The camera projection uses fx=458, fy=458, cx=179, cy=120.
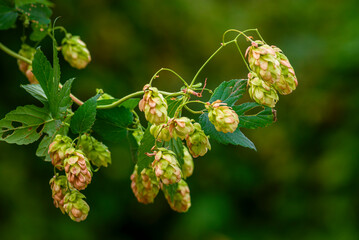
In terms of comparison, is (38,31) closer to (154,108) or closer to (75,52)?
(75,52)

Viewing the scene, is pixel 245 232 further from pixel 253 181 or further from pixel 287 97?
pixel 287 97

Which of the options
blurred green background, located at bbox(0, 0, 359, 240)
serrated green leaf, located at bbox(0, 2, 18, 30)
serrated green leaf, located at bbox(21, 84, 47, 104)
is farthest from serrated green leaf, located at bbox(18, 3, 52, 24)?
blurred green background, located at bbox(0, 0, 359, 240)

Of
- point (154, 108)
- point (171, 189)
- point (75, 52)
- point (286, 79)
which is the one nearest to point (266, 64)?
point (286, 79)

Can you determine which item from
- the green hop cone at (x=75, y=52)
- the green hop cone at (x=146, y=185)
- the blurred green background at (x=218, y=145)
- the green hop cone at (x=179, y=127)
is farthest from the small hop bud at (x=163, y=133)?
the blurred green background at (x=218, y=145)

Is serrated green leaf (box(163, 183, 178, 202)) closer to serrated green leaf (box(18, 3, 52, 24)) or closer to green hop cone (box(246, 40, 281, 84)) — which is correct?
green hop cone (box(246, 40, 281, 84))

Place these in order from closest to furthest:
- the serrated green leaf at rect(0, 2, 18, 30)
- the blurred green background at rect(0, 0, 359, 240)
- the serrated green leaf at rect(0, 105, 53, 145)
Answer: the serrated green leaf at rect(0, 105, 53, 145)
the serrated green leaf at rect(0, 2, 18, 30)
the blurred green background at rect(0, 0, 359, 240)

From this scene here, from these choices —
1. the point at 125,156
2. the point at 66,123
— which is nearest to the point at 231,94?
the point at 66,123
